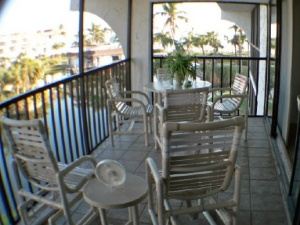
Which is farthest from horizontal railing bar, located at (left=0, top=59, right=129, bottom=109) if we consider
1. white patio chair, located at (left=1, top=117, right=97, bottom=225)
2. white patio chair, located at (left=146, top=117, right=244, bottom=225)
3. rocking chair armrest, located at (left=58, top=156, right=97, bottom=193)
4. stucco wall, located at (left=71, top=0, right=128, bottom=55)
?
stucco wall, located at (left=71, top=0, right=128, bottom=55)

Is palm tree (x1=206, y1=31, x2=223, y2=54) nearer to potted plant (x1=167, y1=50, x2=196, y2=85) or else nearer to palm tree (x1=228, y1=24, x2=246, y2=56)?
palm tree (x1=228, y1=24, x2=246, y2=56)

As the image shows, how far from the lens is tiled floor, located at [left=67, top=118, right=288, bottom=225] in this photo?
254 cm

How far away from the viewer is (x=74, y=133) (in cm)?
379

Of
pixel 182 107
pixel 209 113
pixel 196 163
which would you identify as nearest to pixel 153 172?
pixel 196 163

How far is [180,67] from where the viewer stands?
3961mm

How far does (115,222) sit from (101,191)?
73 centimetres

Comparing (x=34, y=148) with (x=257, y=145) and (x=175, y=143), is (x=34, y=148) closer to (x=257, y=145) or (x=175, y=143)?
(x=175, y=143)

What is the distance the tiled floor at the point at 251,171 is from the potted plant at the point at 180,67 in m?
0.92

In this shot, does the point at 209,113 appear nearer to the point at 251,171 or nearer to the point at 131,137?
the point at 251,171

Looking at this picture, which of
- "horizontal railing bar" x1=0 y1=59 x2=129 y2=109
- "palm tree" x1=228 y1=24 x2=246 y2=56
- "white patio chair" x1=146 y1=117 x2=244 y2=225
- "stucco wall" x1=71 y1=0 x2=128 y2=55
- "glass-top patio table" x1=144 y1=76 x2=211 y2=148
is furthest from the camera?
"palm tree" x1=228 y1=24 x2=246 y2=56

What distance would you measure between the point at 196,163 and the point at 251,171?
1756mm

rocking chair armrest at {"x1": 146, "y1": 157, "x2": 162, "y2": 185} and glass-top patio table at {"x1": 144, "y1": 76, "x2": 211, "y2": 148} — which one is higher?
glass-top patio table at {"x1": 144, "y1": 76, "x2": 211, "y2": 148}

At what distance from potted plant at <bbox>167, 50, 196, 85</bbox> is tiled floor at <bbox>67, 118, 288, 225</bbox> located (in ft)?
3.01

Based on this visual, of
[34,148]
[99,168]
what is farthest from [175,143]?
→ [34,148]
